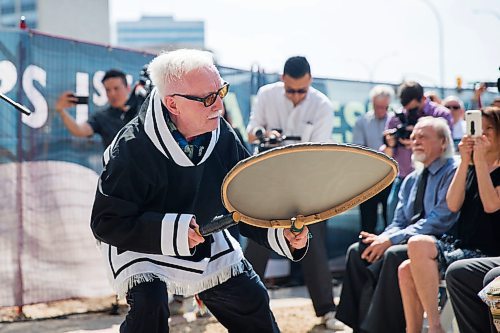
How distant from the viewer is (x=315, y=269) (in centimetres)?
639

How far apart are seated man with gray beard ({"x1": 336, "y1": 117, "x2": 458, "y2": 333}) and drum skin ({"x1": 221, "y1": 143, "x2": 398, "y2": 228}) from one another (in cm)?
187

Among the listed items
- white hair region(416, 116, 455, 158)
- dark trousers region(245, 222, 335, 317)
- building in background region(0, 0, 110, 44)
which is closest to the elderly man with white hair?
white hair region(416, 116, 455, 158)

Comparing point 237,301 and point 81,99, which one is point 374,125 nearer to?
point 81,99

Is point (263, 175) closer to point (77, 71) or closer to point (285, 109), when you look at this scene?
point (285, 109)

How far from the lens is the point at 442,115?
23.0 feet

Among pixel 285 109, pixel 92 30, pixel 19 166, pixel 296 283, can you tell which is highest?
pixel 92 30

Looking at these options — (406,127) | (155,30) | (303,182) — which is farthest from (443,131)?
(155,30)

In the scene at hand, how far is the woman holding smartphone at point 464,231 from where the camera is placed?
481cm

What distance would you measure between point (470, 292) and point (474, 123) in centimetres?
100

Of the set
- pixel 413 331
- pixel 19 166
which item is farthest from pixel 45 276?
pixel 413 331

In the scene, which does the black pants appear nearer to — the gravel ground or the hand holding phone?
the gravel ground

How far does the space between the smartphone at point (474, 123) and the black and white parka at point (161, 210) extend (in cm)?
157

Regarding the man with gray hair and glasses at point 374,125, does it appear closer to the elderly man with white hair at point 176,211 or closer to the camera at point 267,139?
the camera at point 267,139

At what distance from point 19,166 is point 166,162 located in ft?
10.8
